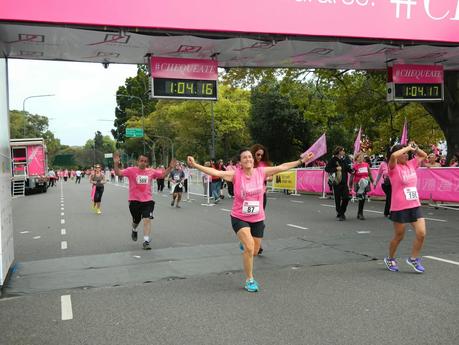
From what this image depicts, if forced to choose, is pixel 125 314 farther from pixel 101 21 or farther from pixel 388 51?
pixel 388 51

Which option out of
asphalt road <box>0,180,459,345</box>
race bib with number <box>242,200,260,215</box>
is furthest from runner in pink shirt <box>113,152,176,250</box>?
race bib with number <box>242,200,260,215</box>

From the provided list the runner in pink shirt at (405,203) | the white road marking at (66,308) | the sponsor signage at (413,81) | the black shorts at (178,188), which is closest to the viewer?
the white road marking at (66,308)

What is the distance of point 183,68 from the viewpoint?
35.9 ft

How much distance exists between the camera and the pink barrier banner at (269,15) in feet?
25.4

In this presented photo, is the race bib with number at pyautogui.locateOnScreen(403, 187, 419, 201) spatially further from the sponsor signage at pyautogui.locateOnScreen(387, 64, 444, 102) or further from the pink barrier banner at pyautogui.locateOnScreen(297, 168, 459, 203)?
the pink barrier banner at pyautogui.locateOnScreen(297, 168, 459, 203)

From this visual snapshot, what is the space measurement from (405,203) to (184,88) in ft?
19.4

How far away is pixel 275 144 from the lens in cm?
4375

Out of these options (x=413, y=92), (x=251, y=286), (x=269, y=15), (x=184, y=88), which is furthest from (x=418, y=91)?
(x=251, y=286)

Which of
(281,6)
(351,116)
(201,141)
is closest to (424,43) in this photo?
(281,6)

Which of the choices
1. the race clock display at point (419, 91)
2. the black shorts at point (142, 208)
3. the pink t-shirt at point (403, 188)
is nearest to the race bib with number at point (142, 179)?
the black shorts at point (142, 208)

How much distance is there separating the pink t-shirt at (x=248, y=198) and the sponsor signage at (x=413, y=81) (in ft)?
25.2

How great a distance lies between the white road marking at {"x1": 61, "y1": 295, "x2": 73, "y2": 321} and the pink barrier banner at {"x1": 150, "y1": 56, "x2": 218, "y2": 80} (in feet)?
19.3

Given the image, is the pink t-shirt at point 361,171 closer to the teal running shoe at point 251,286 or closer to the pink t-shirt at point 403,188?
the pink t-shirt at point 403,188

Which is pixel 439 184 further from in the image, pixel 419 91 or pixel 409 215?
pixel 409 215
